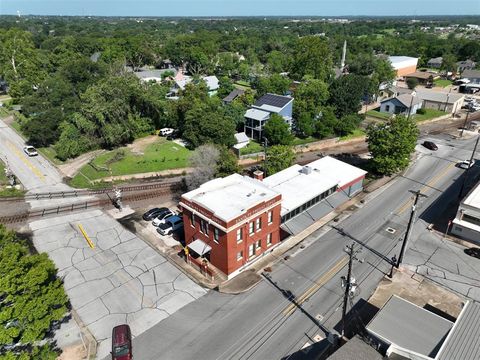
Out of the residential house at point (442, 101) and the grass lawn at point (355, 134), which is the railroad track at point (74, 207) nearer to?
the grass lawn at point (355, 134)

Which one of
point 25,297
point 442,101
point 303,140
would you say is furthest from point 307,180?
point 442,101

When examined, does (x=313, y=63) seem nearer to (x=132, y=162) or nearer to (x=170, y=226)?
(x=132, y=162)

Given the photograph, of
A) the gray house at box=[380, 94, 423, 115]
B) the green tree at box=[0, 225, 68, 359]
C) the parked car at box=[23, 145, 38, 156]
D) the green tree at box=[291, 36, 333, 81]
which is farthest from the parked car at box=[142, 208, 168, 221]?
the green tree at box=[291, 36, 333, 81]

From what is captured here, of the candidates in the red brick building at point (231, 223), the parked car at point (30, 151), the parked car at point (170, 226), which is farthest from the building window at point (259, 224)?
the parked car at point (30, 151)

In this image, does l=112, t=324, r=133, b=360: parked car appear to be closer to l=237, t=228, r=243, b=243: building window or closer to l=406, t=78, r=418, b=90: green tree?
l=237, t=228, r=243, b=243: building window

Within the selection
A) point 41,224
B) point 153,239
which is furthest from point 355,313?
point 41,224

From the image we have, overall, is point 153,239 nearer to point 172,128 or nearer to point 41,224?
point 41,224
